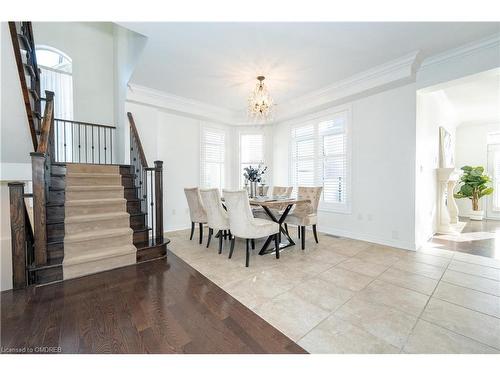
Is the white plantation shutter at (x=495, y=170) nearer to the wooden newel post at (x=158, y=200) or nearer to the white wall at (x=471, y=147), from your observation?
the white wall at (x=471, y=147)

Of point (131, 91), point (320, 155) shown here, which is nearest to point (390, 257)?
point (320, 155)

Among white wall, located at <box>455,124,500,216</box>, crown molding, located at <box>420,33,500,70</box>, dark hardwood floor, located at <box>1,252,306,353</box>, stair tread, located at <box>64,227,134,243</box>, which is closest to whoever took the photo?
dark hardwood floor, located at <box>1,252,306,353</box>

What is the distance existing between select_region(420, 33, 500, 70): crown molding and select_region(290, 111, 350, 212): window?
1432 millimetres

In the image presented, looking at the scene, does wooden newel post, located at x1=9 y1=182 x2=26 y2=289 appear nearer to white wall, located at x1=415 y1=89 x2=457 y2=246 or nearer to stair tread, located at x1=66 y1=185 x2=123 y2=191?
stair tread, located at x1=66 y1=185 x2=123 y2=191

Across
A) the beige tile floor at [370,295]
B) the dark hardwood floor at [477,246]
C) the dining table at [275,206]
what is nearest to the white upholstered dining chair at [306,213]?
the dining table at [275,206]

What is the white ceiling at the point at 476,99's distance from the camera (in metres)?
3.74

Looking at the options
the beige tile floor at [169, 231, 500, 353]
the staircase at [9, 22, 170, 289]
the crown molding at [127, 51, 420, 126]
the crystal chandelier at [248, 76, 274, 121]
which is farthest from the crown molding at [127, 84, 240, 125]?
the beige tile floor at [169, 231, 500, 353]

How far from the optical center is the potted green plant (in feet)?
18.8

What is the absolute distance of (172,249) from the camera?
349cm

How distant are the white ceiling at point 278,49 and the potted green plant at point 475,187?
15.2 feet

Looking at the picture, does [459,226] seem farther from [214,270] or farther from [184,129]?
[184,129]

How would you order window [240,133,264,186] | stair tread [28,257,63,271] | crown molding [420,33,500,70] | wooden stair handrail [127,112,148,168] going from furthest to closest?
window [240,133,264,186], wooden stair handrail [127,112,148,168], crown molding [420,33,500,70], stair tread [28,257,63,271]

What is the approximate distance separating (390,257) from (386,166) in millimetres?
1557

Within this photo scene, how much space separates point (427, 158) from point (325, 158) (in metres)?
1.76
